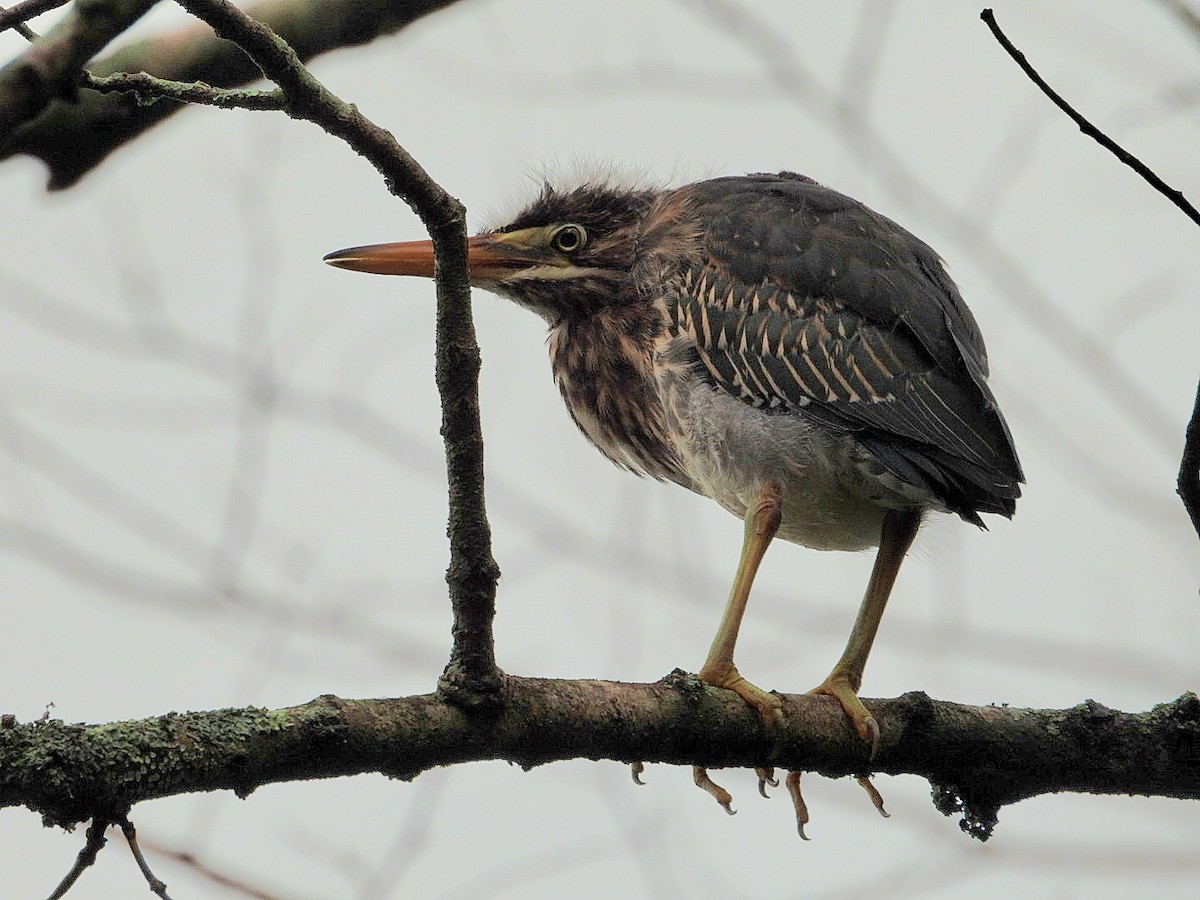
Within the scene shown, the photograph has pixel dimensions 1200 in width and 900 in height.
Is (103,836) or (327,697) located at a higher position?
(327,697)

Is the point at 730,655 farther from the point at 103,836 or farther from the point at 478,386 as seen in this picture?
the point at 103,836

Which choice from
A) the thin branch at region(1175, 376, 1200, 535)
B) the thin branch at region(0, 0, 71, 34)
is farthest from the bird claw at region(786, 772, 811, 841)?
the thin branch at region(0, 0, 71, 34)

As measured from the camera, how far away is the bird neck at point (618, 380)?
4.05 metres

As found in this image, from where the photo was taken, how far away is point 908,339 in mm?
3766

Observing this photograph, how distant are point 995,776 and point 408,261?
Result: 2.03 meters

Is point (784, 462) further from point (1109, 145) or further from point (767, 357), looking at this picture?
point (1109, 145)

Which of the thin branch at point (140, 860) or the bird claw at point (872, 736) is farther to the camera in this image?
the bird claw at point (872, 736)

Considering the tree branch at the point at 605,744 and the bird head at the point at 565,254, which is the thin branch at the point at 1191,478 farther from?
the bird head at the point at 565,254

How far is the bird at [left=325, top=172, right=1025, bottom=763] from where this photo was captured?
11.6 ft

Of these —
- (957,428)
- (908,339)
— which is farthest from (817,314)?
(957,428)

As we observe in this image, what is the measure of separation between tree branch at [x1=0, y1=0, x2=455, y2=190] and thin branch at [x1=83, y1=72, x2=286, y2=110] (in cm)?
101

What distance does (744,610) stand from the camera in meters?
3.46

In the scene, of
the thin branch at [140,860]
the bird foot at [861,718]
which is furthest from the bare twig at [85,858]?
the bird foot at [861,718]

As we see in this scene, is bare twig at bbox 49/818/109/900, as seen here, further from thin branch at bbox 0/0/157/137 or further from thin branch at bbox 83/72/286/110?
thin branch at bbox 0/0/157/137
